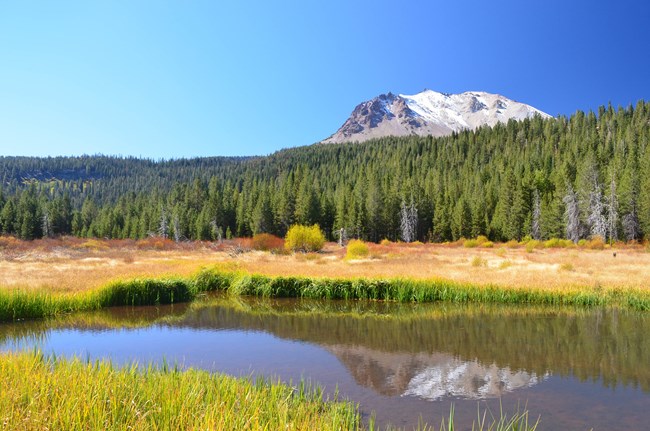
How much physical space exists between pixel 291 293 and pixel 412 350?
11938 mm

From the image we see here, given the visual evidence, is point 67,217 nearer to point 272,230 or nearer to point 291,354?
point 272,230

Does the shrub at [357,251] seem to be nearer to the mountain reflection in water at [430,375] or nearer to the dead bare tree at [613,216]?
the mountain reflection in water at [430,375]

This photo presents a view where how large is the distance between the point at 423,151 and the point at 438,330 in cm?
15466

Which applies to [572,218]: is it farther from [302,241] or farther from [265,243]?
[265,243]

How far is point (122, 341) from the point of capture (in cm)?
1575

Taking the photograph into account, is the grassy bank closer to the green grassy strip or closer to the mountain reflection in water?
the mountain reflection in water

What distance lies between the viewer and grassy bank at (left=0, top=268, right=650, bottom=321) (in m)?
19.2

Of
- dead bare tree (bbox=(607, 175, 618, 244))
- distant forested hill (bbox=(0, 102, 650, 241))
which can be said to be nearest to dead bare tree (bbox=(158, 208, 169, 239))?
distant forested hill (bbox=(0, 102, 650, 241))

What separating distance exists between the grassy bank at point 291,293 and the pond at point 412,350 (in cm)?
98

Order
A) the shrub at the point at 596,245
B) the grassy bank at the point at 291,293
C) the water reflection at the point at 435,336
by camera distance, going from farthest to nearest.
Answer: the shrub at the point at 596,245, the grassy bank at the point at 291,293, the water reflection at the point at 435,336

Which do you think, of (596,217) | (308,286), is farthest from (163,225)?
(596,217)

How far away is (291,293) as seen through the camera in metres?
25.6

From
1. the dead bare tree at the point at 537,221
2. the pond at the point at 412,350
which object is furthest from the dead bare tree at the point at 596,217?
the pond at the point at 412,350

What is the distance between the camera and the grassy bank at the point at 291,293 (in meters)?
19.2
